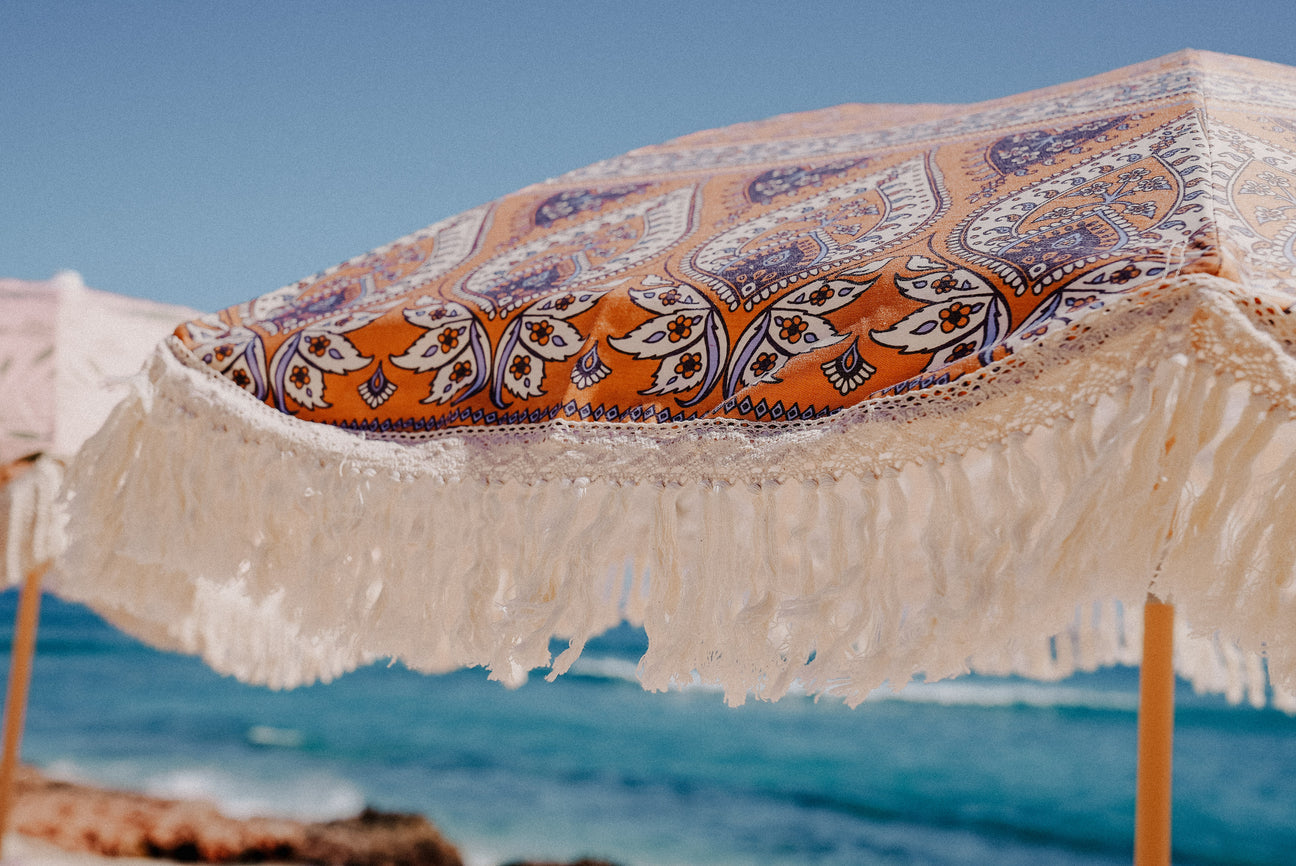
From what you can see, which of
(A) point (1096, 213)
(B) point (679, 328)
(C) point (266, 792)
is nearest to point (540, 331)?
(B) point (679, 328)

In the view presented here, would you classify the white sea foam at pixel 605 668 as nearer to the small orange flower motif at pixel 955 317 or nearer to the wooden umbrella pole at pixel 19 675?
the wooden umbrella pole at pixel 19 675

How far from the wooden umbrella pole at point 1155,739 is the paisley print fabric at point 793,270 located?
43cm

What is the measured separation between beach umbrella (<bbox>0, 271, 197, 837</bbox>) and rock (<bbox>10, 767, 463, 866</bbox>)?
3.64 m

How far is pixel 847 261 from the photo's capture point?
740 mm

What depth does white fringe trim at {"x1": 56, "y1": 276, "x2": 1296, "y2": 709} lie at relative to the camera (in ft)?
1.69

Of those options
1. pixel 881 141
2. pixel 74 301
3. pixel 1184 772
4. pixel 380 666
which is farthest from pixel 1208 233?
pixel 380 666

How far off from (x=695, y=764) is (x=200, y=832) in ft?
17.7

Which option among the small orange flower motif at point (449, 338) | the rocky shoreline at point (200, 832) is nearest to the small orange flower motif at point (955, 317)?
the small orange flower motif at point (449, 338)

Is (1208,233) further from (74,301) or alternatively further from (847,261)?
(74,301)

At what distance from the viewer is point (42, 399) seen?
1.96 meters

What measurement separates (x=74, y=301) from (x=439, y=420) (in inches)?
74.5

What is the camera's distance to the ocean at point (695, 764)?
24.9 feet

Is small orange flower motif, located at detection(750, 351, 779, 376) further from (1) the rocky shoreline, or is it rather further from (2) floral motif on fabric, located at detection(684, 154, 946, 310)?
(1) the rocky shoreline

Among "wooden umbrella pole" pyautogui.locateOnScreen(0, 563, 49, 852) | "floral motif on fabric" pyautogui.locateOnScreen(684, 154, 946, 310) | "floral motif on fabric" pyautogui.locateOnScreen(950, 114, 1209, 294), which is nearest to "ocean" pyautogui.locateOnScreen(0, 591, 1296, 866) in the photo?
"wooden umbrella pole" pyautogui.locateOnScreen(0, 563, 49, 852)
